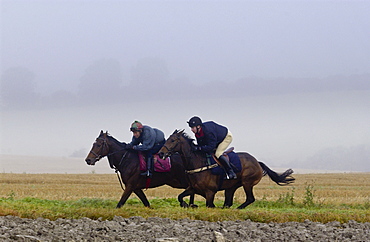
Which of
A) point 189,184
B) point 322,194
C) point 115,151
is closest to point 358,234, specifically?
point 189,184

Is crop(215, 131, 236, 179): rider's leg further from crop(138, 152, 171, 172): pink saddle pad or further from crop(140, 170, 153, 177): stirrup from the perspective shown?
crop(140, 170, 153, 177): stirrup

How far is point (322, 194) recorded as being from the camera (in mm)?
24078

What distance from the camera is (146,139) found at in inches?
543

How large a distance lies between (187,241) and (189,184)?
4593 mm

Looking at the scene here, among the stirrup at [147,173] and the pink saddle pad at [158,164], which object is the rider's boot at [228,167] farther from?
the stirrup at [147,173]

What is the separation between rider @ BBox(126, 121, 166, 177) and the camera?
13766 mm

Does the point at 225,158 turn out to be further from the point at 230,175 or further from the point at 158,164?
the point at 158,164

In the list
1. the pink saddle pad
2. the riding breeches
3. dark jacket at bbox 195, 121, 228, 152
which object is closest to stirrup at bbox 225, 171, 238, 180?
the riding breeches

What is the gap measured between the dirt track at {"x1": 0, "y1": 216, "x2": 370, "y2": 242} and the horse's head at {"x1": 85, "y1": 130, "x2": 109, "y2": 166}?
301cm

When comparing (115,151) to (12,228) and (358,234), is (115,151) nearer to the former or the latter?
(12,228)

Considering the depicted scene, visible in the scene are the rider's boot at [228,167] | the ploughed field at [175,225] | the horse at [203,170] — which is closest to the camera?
the ploughed field at [175,225]

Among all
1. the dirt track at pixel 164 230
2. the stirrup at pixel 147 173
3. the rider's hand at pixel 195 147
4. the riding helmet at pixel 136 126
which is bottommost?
the dirt track at pixel 164 230

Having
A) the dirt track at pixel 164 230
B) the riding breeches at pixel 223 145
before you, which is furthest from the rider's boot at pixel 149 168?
the dirt track at pixel 164 230

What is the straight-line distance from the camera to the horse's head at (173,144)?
42.1 ft
